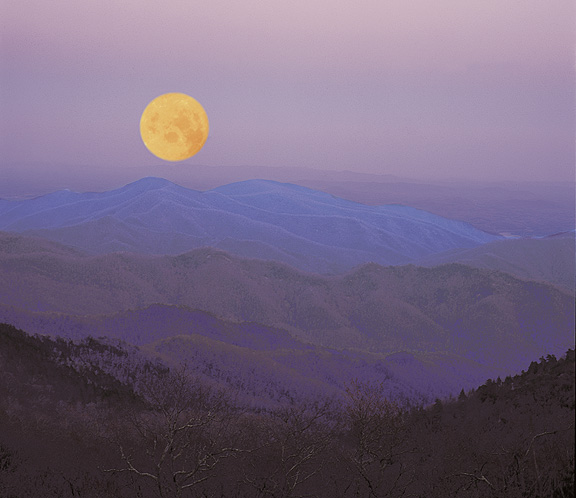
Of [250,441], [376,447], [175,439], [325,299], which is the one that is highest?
[376,447]

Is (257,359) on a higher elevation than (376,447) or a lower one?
lower

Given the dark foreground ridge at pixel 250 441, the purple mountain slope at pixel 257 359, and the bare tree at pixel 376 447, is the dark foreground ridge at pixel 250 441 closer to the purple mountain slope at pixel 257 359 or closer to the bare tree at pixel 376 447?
the bare tree at pixel 376 447

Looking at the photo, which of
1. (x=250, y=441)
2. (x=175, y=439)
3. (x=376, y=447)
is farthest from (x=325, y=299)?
(x=376, y=447)

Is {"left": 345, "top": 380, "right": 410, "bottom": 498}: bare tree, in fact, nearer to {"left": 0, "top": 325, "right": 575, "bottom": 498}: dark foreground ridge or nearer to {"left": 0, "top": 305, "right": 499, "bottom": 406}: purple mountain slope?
{"left": 0, "top": 325, "right": 575, "bottom": 498}: dark foreground ridge

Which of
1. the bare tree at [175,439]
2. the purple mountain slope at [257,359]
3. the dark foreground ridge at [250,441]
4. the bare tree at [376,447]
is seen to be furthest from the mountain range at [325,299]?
the bare tree at [376,447]

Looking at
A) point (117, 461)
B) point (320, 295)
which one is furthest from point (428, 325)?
point (117, 461)

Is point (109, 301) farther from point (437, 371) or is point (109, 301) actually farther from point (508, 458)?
point (508, 458)

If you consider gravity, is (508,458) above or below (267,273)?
above

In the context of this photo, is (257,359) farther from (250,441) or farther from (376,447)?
(376,447)

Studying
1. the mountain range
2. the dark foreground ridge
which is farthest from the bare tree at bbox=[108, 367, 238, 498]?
the mountain range
